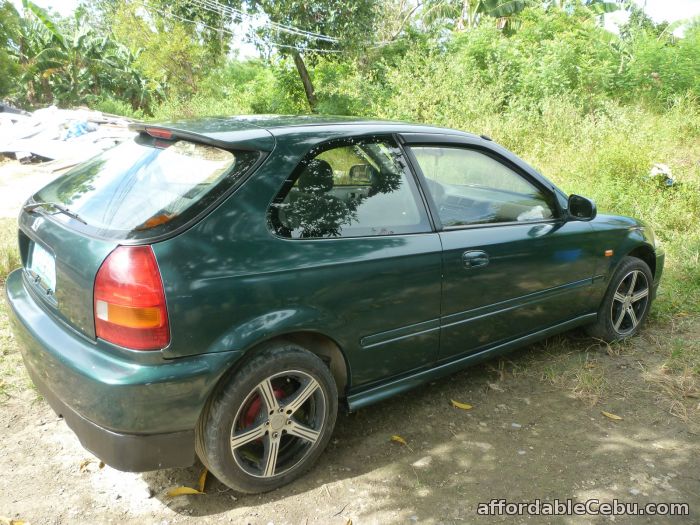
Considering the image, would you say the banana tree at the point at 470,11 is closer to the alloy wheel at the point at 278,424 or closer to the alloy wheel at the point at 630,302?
the alloy wheel at the point at 630,302

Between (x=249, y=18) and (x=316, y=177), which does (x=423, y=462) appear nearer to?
(x=316, y=177)

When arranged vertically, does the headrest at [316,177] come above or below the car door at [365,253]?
above

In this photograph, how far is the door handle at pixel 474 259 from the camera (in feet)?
10.2

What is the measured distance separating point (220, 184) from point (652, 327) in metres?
3.96

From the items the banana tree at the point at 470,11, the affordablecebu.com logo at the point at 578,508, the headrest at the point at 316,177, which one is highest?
the banana tree at the point at 470,11

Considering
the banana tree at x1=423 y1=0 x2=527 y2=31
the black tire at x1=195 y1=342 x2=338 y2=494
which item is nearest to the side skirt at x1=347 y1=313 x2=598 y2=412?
the black tire at x1=195 y1=342 x2=338 y2=494

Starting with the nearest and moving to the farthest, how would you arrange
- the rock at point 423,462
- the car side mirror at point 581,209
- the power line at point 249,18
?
the rock at point 423,462 → the car side mirror at point 581,209 → the power line at point 249,18

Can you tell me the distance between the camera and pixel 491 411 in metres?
3.46

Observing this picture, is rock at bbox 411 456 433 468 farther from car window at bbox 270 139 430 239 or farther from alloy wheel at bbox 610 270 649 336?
alloy wheel at bbox 610 270 649 336

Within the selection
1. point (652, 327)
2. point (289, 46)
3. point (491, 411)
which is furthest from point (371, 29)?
point (491, 411)

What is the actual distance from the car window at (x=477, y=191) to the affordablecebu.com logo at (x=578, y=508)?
146 centimetres

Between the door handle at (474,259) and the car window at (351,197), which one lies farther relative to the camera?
the door handle at (474,259)

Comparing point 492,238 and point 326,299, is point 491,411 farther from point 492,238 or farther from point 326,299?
point 326,299

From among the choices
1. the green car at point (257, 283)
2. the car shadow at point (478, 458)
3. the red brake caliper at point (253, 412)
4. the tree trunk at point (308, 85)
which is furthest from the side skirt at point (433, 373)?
the tree trunk at point (308, 85)
